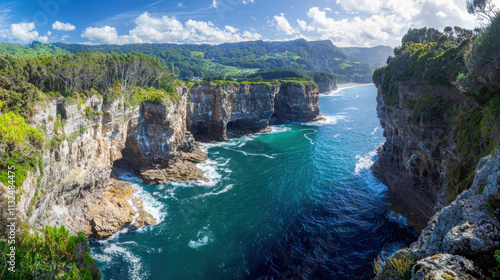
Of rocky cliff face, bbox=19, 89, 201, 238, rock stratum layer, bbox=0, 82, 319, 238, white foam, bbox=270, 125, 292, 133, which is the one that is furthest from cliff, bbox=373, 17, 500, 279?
white foam, bbox=270, 125, 292, 133

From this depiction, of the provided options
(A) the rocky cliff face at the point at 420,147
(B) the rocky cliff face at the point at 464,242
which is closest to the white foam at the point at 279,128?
(A) the rocky cliff face at the point at 420,147

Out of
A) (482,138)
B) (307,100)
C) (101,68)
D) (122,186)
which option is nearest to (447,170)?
(482,138)

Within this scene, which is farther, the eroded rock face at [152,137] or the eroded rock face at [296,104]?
the eroded rock face at [296,104]

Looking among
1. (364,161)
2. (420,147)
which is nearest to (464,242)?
(420,147)

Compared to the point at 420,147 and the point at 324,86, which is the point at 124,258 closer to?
the point at 420,147

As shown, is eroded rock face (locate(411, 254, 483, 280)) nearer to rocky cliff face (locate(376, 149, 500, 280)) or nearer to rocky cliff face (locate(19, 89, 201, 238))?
rocky cliff face (locate(376, 149, 500, 280))

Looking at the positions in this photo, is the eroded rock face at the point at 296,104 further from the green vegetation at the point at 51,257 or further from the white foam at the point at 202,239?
the green vegetation at the point at 51,257
